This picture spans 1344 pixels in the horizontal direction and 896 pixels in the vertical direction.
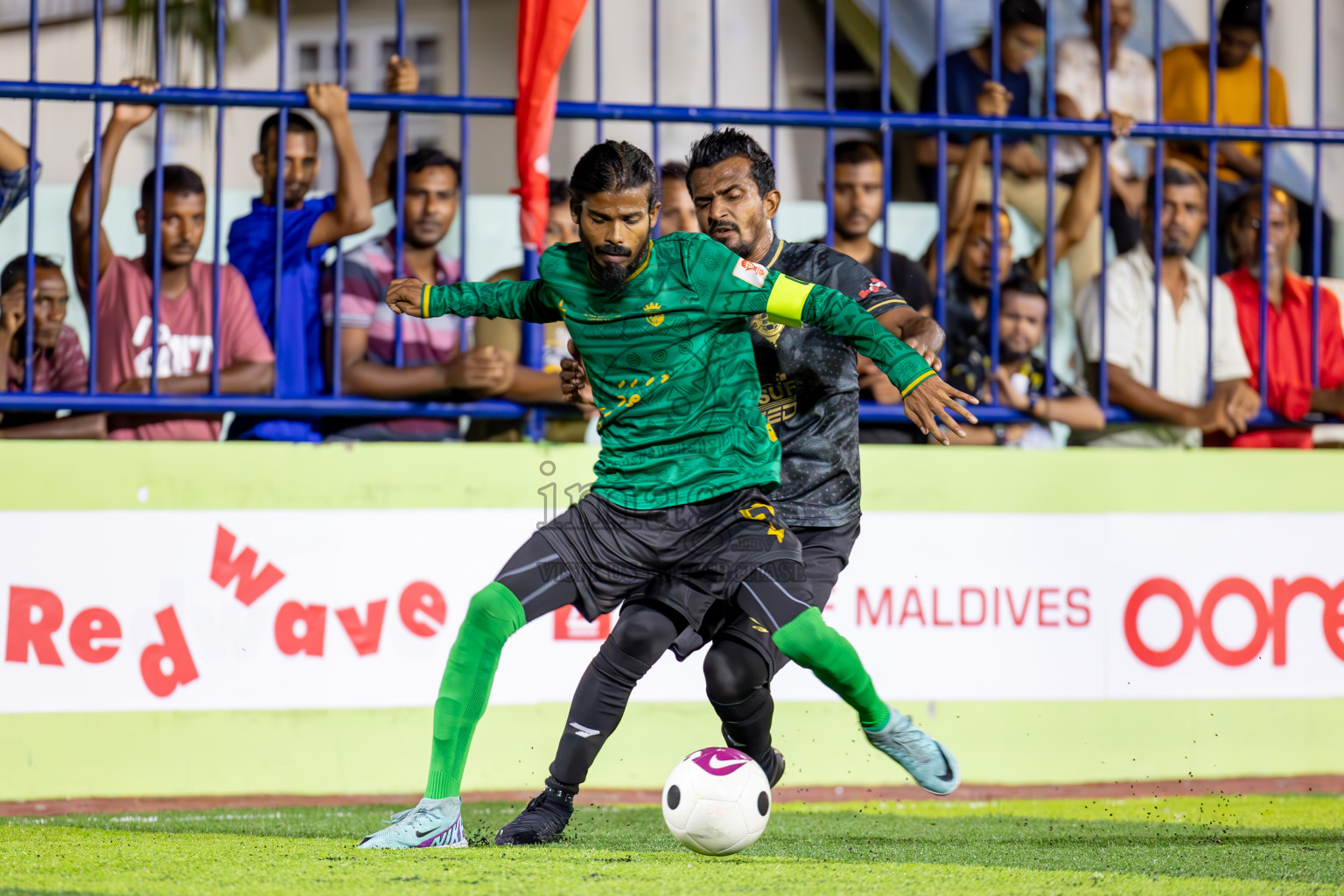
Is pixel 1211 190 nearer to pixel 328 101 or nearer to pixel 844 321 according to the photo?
pixel 844 321

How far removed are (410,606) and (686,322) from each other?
2.29 meters

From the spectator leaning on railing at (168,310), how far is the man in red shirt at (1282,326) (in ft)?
13.9

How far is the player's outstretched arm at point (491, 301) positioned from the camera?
13.1 ft

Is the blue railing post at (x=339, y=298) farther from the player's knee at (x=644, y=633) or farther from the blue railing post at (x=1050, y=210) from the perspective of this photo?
the blue railing post at (x=1050, y=210)

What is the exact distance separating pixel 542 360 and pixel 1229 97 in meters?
3.90

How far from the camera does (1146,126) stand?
19.5 feet

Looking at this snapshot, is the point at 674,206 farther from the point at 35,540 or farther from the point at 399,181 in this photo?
the point at 35,540

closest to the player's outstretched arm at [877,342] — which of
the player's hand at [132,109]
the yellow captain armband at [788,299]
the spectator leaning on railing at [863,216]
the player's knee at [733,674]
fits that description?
the yellow captain armband at [788,299]

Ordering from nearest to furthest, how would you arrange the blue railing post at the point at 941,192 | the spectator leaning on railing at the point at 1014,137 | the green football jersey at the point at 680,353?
the green football jersey at the point at 680,353
the blue railing post at the point at 941,192
the spectator leaning on railing at the point at 1014,137

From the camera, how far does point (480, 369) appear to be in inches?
221

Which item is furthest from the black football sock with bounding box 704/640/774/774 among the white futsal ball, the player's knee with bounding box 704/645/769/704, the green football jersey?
the green football jersey

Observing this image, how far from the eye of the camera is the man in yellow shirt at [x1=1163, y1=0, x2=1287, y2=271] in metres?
6.88

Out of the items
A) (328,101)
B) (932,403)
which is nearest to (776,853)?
(932,403)

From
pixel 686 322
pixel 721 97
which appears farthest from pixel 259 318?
pixel 721 97
